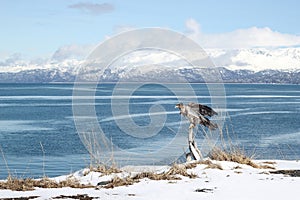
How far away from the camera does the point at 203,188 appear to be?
9.61 metres

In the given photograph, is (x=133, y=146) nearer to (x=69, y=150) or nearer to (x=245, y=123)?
(x=69, y=150)

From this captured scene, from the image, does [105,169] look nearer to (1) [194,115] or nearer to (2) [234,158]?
(1) [194,115]

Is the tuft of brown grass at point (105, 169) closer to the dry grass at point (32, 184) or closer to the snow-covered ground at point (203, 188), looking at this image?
the snow-covered ground at point (203, 188)

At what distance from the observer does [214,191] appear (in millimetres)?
9359

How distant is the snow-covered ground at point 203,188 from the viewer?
898 cm

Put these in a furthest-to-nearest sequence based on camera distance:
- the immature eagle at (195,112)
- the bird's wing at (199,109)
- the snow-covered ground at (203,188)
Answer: the bird's wing at (199,109), the immature eagle at (195,112), the snow-covered ground at (203,188)

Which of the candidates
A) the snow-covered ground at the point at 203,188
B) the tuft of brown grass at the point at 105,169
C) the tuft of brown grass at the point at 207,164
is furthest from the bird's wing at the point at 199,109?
the tuft of brown grass at the point at 105,169

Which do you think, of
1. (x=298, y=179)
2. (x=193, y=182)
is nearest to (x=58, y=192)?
(x=193, y=182)

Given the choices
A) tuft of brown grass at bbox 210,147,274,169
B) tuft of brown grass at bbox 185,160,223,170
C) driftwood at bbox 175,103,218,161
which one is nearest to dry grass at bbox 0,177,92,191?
tuft of brown grass at bbox 185,160,223,170

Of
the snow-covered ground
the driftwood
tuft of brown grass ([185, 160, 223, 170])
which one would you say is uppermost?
the driftwood

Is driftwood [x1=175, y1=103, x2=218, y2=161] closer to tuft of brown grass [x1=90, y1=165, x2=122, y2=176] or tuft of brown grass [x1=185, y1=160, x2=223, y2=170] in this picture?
tuft of brown grass [x1=185, y1=160, x2=223, y2=170]

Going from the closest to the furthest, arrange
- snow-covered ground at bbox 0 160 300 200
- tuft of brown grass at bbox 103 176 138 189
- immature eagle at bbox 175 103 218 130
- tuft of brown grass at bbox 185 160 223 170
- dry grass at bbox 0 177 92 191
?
1. snow-covered ground at bbox 0 160 300 200
2. dry grass at bbox 0 177 92 191
3. tuft of brown grass at bbox 103 176 138 189
4. tuft of brown grass at bbox 185 160 223 170
5. immature eagle at bbox 175 103 218 130

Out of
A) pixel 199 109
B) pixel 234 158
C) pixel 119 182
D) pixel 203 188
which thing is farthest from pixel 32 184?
pixel 199 109

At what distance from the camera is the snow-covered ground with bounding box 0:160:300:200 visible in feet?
29.5
